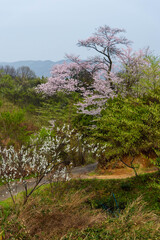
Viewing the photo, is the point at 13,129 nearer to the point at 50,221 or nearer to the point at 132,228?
the point at 50,221

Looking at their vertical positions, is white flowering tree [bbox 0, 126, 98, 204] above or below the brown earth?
above

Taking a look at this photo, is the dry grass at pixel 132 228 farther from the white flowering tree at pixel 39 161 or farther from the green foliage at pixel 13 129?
the green foliage at pixel 13 129

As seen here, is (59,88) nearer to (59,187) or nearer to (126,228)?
(59,187)

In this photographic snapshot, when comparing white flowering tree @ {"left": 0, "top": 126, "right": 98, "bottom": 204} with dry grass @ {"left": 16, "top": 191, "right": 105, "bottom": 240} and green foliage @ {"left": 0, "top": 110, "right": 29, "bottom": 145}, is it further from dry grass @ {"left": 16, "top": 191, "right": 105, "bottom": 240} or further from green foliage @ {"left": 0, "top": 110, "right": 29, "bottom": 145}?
dry grass @ {"left": 16, "top": 191, "right": 105, "bottom": 240}

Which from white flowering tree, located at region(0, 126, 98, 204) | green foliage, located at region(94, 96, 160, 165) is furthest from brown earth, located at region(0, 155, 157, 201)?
green foliage, located at region(94, 96, 160, 165)

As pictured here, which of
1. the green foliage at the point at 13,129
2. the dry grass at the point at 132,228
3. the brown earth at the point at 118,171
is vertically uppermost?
the green foliage at the point at 13,129

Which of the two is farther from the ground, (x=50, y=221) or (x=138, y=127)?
(x=138, y=127)

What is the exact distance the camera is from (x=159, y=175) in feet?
34.4

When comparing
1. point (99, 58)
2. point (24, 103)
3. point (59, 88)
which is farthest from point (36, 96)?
point (99, 58)

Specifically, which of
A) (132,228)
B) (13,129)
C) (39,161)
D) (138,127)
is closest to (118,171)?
(39,161)

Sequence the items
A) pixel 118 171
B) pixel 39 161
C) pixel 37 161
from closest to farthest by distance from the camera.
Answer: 1. pixel 37 161
2. pixel 39 161
3. pixel 118 171

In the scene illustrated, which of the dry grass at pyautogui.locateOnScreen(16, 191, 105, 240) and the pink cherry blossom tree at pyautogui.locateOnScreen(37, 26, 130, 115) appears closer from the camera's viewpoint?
the dry grass at pyautogui.locateOnScreen(16, 191, 105, 240)

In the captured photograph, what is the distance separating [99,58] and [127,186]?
1288cm

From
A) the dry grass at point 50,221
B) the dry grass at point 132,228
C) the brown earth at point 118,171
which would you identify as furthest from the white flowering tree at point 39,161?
the dry grass at point 132,228
